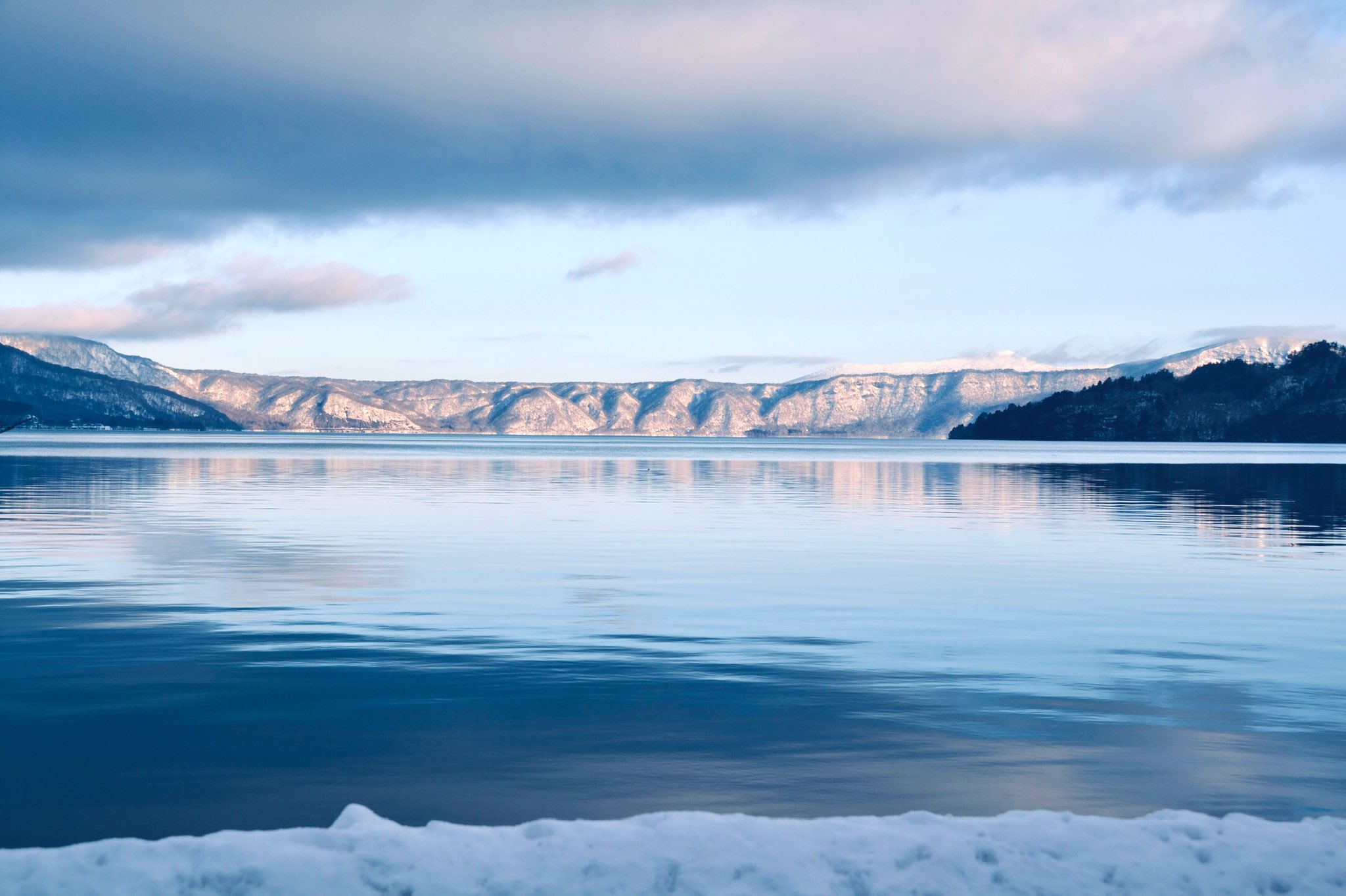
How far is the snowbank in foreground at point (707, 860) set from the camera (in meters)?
8.91

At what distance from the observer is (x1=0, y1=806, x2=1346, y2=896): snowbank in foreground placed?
8.91m

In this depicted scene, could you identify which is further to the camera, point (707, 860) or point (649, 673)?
point (649, 673)

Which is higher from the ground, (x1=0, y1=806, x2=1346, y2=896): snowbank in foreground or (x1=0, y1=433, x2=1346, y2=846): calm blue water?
(x1=0, y1=806, x2=1346, y2=896): snowbank in foreground

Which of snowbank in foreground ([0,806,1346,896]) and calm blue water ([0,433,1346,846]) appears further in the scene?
calm blue water ([0,433,1346,846])

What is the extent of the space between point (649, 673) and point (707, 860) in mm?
9197

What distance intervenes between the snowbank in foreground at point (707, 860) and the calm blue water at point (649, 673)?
1.54 meters

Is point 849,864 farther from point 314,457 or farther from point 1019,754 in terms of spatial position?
point 314,457

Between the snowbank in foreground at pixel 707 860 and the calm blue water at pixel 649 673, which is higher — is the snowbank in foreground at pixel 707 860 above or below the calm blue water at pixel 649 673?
above

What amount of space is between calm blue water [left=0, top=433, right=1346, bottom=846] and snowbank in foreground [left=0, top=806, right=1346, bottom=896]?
1.54 meters

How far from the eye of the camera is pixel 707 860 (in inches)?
367

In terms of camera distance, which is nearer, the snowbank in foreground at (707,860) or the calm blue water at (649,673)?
the snowbank in foreground at (707,860)

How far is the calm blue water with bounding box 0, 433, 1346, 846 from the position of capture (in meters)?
12.1

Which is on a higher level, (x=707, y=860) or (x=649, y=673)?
(x=707, y=860)

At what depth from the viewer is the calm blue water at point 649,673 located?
12.1 metres
